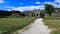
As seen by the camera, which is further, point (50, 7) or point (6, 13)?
point (6, 13)

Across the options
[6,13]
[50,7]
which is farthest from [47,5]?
[6,13]

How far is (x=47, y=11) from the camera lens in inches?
4316

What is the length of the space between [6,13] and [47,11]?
132 ft

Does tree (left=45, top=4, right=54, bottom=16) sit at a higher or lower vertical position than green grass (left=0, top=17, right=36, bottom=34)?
lower

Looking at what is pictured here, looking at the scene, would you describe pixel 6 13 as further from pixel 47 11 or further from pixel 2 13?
pixel 47 11

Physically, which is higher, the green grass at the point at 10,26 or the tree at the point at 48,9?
the green grass at the point at 10,26

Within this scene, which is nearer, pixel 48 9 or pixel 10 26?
pixel 10 26

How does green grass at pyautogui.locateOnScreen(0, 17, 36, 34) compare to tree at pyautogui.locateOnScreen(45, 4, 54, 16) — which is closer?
green grass at pyautogui.locateOnScreen(0, 17, 36, 34)

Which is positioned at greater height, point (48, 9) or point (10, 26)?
point (10, 26)

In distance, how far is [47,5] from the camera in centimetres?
11325

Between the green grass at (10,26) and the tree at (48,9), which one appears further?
the tree at (48,9)

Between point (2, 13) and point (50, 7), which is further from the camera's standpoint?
point (2, 13)

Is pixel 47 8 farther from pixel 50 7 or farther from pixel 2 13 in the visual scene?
pixel 2 13

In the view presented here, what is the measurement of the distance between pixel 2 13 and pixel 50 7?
137 ft
